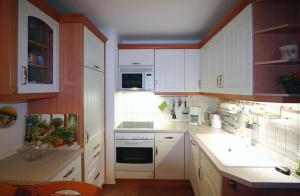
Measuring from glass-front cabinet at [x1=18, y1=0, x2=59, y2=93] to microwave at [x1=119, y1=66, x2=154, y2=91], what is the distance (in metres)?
1.22

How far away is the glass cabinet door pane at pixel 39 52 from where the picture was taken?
4.98ft

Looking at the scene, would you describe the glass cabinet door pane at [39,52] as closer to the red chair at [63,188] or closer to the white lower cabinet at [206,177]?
the red chair at [63,188]

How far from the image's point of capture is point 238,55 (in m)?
1.67

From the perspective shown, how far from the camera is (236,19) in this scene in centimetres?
170

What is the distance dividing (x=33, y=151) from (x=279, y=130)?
2.14m

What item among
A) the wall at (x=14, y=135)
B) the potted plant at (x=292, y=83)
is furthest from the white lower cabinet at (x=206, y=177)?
the wall at (x=14, y=135)

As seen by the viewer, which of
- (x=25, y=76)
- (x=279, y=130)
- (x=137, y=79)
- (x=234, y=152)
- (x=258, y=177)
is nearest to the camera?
(x=258, y=177)

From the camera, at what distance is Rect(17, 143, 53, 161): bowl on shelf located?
64.0 inches

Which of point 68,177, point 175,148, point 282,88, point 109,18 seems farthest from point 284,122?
point 109,18

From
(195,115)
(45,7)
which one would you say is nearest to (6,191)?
(45,7)

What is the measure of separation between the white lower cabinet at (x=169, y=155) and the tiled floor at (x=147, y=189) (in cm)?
14

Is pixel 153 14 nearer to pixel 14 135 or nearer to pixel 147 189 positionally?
pixel 14 135

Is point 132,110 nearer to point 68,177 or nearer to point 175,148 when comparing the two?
point 175,148

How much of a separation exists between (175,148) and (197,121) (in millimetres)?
614
